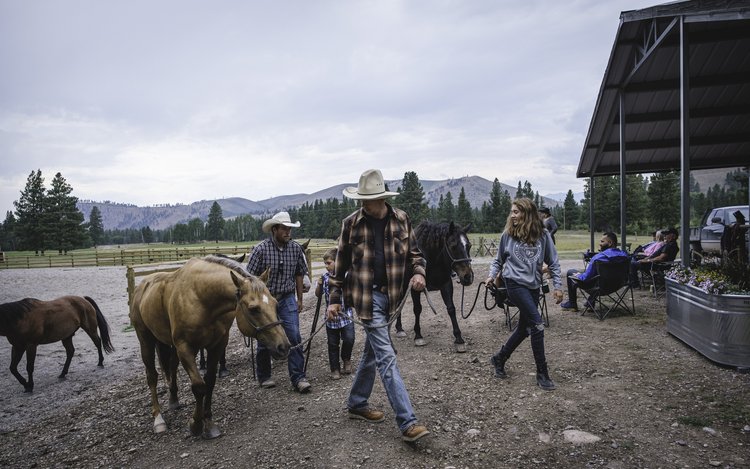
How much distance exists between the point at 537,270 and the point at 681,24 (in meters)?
5.40

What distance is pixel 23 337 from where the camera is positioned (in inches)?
245

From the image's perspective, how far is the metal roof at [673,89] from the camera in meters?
6.99

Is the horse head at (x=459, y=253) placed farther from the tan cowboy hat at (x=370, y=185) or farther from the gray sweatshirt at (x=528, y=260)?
the tan cowboy hat at (x=370, y=185)

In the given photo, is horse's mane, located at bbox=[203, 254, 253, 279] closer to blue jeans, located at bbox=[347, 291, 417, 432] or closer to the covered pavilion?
blue jeans, located at bbox=[347, 291, 417, 432]

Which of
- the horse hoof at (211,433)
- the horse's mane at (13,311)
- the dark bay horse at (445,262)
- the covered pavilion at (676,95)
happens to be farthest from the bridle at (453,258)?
the horse's mane at (13,311)

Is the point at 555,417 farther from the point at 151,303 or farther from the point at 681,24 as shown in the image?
the point at 681,24

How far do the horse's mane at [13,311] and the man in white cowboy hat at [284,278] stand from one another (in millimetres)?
4246

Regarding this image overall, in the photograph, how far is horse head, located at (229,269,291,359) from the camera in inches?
141

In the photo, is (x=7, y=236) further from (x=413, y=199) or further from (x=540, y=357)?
(x=540, y=357)

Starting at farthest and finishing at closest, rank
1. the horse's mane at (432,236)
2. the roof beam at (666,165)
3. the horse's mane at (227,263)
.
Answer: the roof beam at (666,165)
the horse's mane at (432,236)
the horse's mane at (227,263)

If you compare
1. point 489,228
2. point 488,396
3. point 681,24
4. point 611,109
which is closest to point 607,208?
point 489,228

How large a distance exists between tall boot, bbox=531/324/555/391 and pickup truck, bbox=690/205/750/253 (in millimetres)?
13649

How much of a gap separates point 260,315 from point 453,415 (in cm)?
208

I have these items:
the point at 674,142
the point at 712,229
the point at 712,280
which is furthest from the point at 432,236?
the point at 712,229
